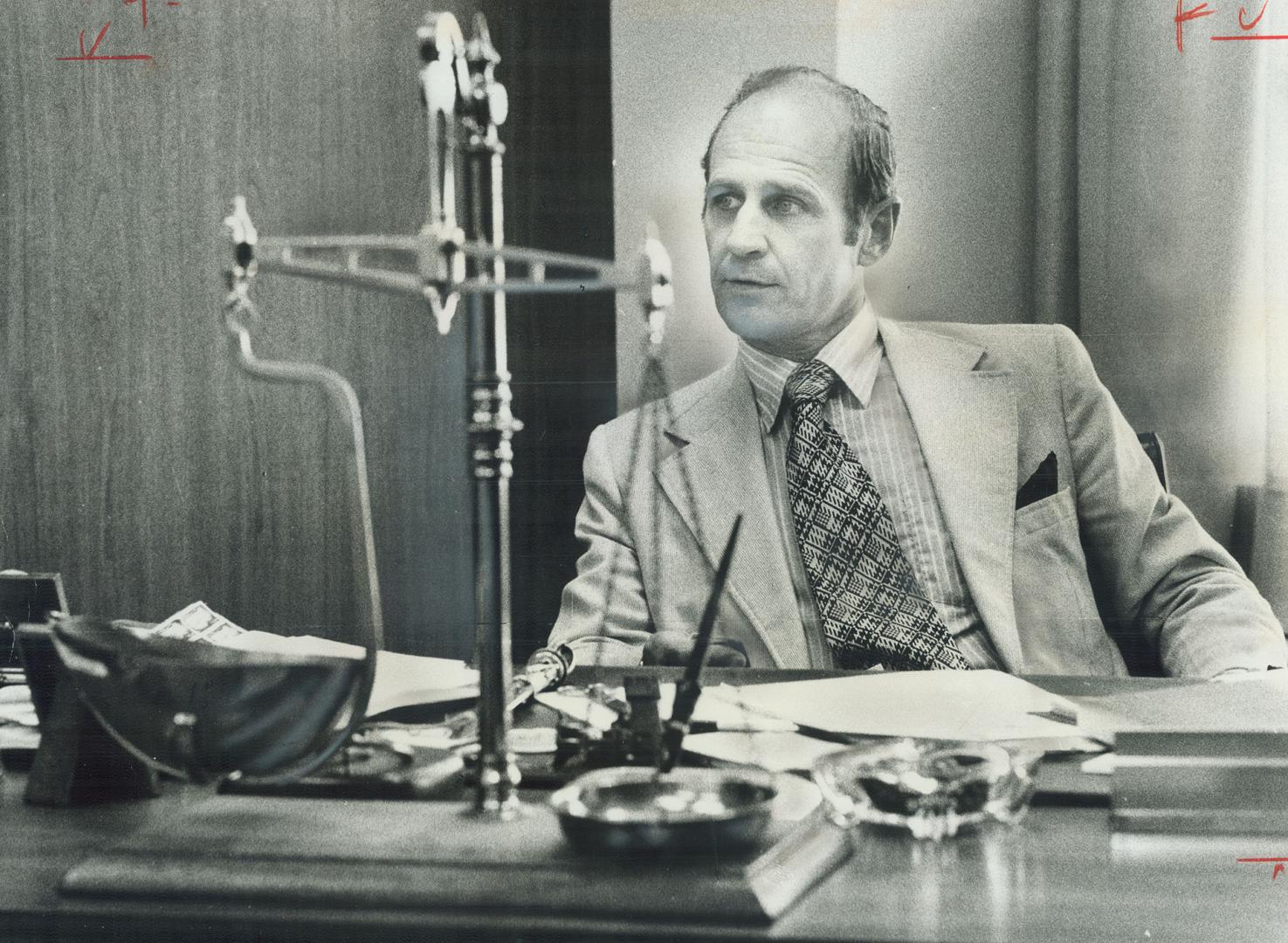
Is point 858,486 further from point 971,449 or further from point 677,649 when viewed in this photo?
point 677,649

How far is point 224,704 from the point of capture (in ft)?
2.50

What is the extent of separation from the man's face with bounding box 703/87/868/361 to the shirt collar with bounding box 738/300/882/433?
1 cm

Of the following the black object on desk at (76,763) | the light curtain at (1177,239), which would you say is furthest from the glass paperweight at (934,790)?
the light curtain at (1177,239)

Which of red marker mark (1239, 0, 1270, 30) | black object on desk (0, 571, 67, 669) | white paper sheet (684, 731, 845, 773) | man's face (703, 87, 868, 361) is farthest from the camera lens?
man's face (703, 87, 868, 361)

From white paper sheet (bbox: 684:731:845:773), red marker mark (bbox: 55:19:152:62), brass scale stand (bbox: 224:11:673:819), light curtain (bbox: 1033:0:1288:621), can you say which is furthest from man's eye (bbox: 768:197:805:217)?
red marker mark (bbox: 55:19:152:62)

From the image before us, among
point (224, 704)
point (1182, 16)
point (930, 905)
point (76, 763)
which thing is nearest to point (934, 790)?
point (930, 905)

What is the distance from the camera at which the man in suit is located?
54.4 inches

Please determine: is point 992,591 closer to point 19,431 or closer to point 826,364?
point 826,364

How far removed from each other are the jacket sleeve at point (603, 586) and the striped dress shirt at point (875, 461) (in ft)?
0.62

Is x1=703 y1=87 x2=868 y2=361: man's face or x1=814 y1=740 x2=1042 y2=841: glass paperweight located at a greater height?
x1=703 y1=87 x2=868 y2=361: man's face

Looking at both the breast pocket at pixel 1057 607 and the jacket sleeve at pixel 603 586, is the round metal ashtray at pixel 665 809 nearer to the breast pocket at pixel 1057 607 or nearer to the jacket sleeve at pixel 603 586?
the jacket sleeve at pixel 603 586

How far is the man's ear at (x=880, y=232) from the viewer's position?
4.58ft

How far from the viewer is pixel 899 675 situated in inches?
47.1

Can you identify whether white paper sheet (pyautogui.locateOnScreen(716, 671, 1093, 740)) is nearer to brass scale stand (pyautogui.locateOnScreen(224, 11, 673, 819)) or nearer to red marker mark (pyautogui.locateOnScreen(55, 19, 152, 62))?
brass scale stand (pyautogui.locateOnScreen(224, 11, 673, 819))
